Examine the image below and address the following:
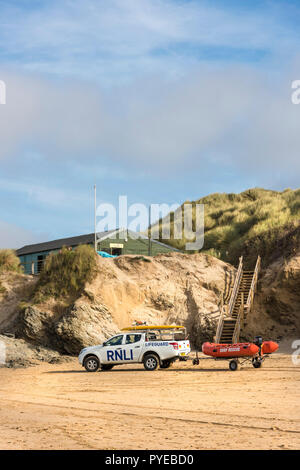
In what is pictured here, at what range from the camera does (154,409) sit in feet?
44.7

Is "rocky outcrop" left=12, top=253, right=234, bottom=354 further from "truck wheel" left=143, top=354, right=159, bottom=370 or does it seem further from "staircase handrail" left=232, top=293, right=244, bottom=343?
"truck wheel" left=143, top=354, right=159, bottom=370

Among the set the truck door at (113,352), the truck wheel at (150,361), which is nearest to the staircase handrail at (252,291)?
the truck wheel at (150,361)

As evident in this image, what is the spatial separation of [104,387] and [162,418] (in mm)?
6561

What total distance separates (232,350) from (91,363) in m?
5.76

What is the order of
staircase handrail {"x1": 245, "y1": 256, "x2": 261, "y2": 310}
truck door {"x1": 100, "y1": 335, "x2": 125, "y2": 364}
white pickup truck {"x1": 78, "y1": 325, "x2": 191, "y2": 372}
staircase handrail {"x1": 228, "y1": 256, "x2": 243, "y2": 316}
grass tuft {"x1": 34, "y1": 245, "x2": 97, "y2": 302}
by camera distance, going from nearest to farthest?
white pickup truck {"x1": 78, "y1": 325, "x2": 191, "y2": 372}, truck door {"x1": 100, "y1": 335, "x2": 125, "y2": 364}, grass tuft {"x1": 34, "y1": 245, "x2": 97, "y2": 302}, staircase handrail {"x1": 228, "y1": 256, "x2": 243, "y2": 316}, staircase handrail {"x1": 245, "y1": 256, "x2": 261, "y2": 310}

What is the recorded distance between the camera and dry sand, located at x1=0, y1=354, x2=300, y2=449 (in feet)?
32.3

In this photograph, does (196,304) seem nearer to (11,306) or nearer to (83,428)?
(11,306)

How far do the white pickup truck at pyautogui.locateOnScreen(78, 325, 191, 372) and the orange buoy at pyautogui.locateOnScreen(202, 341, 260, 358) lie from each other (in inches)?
38.8

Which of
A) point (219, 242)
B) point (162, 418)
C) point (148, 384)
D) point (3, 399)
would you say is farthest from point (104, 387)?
point (219, 242)

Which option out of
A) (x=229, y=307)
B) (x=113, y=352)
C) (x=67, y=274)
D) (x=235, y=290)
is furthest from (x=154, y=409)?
(x=235, y=290)

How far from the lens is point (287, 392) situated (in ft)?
52.6

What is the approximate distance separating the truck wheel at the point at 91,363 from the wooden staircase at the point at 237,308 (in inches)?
346

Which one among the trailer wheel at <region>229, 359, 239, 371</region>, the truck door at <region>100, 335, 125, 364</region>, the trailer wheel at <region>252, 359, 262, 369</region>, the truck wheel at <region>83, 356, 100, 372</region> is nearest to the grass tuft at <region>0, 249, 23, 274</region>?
the truck wheel at <region>83, 356, 100, 372</region>

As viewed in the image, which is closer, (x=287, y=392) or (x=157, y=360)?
(x=287, y=392)
